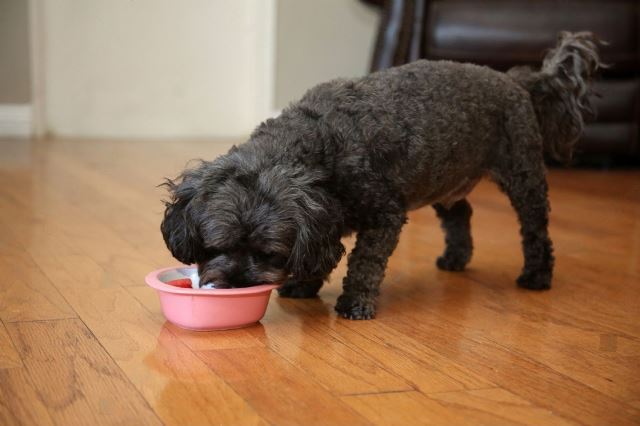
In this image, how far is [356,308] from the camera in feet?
8.30

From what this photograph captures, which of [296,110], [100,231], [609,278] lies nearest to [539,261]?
[609,278]

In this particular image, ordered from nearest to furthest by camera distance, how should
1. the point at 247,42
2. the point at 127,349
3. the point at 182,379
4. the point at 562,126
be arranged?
the point at 182,379, the point at 127,349, the point at 562,126, the point at 247,42

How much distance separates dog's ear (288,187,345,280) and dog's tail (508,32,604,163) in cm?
110

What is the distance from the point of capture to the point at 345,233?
2559 mm

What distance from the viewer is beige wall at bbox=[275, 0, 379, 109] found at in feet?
21.5

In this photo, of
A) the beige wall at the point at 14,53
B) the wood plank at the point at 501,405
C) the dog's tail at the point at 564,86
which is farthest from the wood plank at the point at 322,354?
the beige wall at the point at 14,53

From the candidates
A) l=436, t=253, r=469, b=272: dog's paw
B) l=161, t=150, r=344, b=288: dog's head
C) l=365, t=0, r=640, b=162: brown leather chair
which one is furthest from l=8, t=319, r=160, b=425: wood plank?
l=365, t=0, r=640, b=162: brown leather chair

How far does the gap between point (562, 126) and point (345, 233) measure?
1.05m

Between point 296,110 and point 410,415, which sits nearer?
point 410,415

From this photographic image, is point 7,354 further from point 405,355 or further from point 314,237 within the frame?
point 405,355

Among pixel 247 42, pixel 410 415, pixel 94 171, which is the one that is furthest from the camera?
pixel 247 42

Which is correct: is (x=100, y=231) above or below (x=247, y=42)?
below

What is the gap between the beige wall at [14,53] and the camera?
6.22 m

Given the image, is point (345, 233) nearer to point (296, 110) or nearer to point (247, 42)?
point (296, 110)
